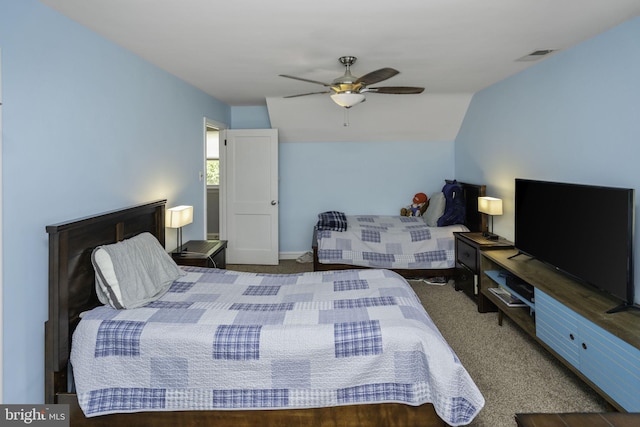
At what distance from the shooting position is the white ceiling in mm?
2213

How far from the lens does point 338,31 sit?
2596 mm

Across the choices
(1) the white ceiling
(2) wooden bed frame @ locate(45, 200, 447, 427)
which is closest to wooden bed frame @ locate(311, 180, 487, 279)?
(1) the white ceiling

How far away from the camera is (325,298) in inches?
96.7

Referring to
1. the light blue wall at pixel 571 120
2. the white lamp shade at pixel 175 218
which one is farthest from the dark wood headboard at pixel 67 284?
the light blue wall at pixel 571 120

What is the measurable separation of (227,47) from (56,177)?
4.94 feet

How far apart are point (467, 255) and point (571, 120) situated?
1.65 m

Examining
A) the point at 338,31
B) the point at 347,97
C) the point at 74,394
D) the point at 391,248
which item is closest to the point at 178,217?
the point at 74,394

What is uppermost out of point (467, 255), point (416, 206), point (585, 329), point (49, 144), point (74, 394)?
point (49, 144)

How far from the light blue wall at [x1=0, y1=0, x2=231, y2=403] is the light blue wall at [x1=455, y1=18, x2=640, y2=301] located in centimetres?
324

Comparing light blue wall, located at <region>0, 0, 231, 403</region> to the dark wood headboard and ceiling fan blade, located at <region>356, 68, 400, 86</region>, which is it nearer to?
the dark wood headboard

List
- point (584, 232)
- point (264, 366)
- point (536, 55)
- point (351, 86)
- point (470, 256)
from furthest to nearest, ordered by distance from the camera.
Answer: point (470, 256)
point (536, 55)
point (351, 86)
point (584, 232)
point (264, 366)

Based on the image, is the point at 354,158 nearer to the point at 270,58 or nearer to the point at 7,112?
the point at 270,58

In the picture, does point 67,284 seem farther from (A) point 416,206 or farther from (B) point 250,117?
(A) point 416,206

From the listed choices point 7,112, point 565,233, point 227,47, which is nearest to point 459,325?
point 565,233
